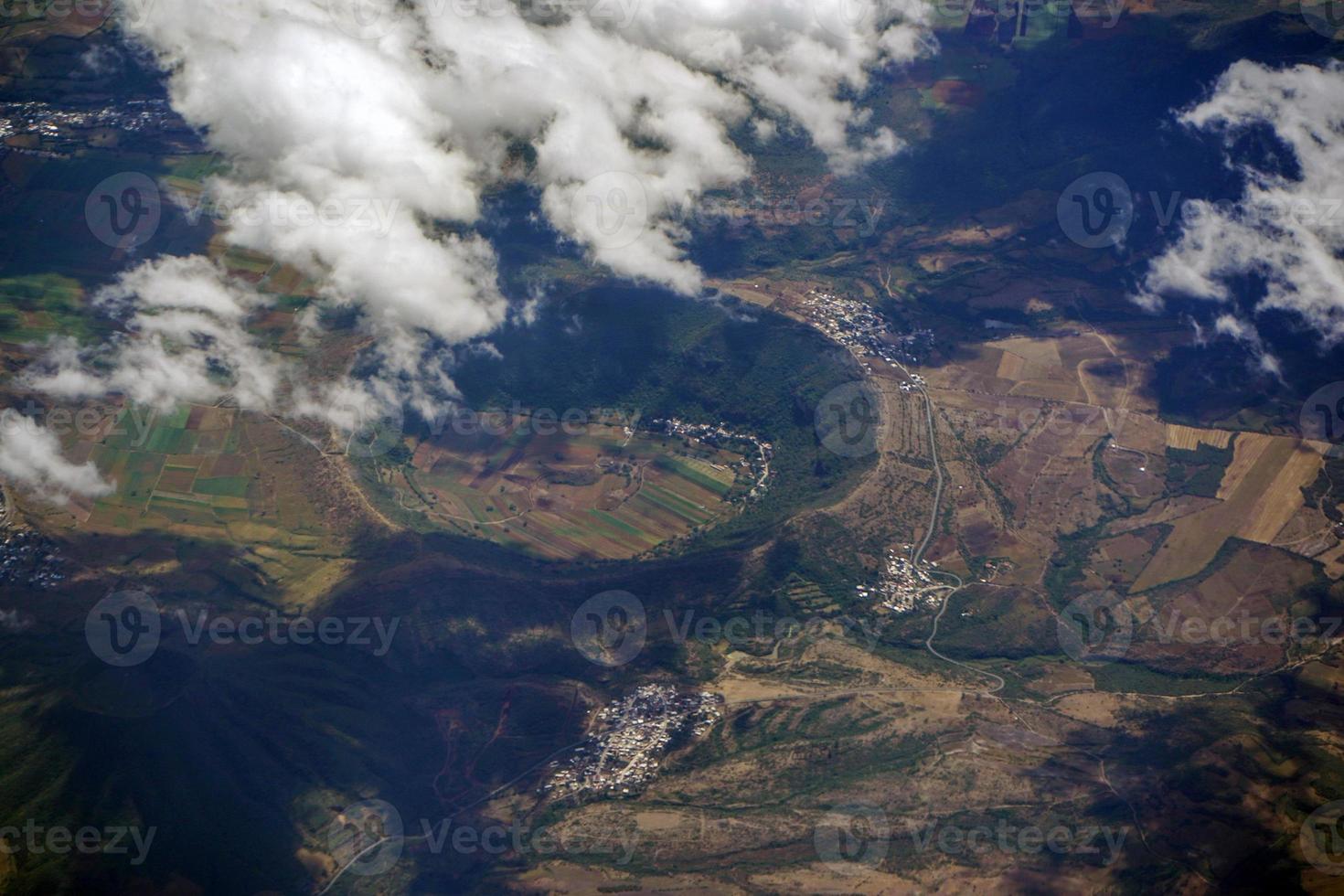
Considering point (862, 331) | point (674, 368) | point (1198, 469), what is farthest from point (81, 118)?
point (1198, 469)

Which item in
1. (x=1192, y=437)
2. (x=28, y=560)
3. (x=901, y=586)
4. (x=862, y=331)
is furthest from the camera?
(x=862, y=331)

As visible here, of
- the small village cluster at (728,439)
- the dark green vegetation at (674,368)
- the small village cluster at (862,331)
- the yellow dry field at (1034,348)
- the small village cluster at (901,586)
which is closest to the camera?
the small village cluster at (901,586)

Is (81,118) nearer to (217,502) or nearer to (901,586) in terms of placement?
(217,502)

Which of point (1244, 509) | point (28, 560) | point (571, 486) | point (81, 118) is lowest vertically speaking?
point (28, 560)

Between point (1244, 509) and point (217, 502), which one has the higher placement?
point (1244, 509)

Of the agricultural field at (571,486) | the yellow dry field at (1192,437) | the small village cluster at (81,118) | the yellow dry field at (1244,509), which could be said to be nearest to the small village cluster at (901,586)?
the agricultural field at (571,486)

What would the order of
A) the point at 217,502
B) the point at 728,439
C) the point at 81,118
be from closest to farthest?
the point at 217,502, the point at 728,439, the point at 81,118

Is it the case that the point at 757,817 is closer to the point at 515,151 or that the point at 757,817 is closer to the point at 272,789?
the point at 272,789

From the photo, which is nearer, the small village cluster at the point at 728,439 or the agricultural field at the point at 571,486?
the agricultural field at the point at 571,486

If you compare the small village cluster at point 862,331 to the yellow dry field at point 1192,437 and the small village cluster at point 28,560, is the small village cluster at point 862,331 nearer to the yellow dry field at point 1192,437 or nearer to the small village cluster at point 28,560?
the yellow dry field at point 1192,437
